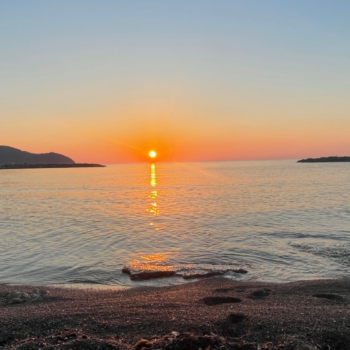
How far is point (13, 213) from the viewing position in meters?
29.9

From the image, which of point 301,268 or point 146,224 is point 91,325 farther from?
point 146,224

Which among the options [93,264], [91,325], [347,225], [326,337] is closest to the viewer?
[326,337]

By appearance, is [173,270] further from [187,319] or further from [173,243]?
[187,319]

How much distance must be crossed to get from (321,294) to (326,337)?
3.79 m

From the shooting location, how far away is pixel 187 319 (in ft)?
21.7

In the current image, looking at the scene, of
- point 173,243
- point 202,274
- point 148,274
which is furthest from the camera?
point 173,243

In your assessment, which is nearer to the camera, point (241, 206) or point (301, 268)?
point (301, 268)

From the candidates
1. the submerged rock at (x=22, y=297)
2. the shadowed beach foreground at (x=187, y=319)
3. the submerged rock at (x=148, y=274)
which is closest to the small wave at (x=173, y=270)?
the submerged rock at (x=148, y=274)

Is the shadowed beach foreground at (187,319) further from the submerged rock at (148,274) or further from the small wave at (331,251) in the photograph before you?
the small wave at (331,251)

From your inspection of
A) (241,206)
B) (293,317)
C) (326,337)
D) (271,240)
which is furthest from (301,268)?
(241,206)

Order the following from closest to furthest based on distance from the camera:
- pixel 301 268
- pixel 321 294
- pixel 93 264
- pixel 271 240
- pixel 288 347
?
pixel 288 347 → pixel 321 294 → pixel 301 268 → pixel 93 264 → pixel 271 240

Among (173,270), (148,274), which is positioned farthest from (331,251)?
(148,274)

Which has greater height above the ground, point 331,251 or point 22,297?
point 22,297

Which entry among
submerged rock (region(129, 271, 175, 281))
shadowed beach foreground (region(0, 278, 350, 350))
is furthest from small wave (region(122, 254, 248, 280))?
shadowed beach foreground (region(0, 278, 350, 350))
